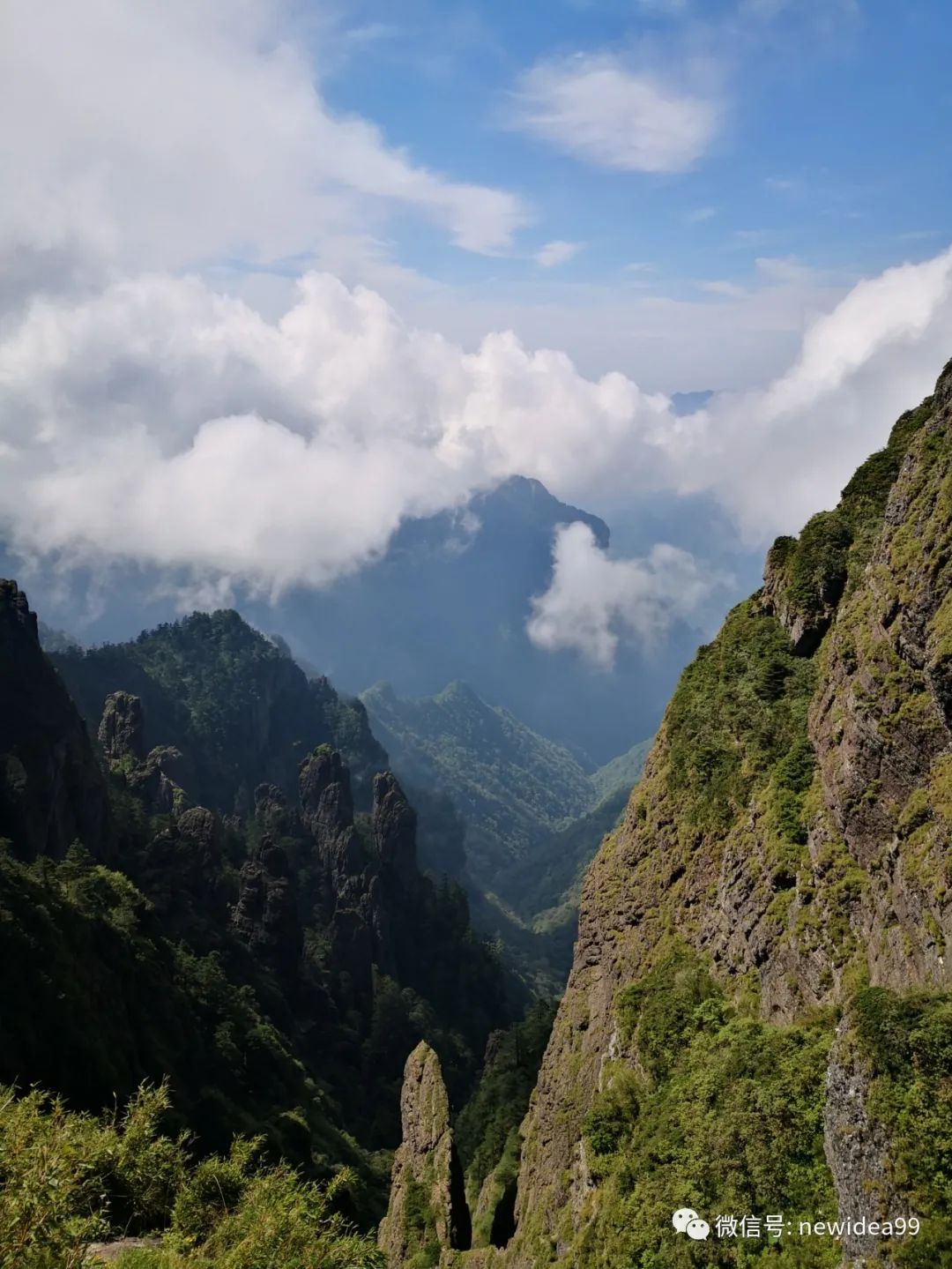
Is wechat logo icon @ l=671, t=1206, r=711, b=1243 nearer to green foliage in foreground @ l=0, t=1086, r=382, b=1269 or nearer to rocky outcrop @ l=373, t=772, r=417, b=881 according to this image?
green foliage in foreground @ l=0, t=1086, r=382, b=1269

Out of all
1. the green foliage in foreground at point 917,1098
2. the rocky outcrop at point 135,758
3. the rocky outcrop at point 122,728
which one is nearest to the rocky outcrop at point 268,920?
the rocky outcrop at point 135,758

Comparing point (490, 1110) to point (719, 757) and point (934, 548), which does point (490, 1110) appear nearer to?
point (719, 757)

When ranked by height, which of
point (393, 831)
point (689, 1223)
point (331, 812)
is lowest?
point (689, 1223)

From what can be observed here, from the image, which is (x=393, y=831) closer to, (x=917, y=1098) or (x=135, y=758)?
(x=135, y=758)

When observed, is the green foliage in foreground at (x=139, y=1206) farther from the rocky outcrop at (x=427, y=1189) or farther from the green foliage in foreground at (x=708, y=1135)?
the rocky outcrop at (x=427, y=1189)

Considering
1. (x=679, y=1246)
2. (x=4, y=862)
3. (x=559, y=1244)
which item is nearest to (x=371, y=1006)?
(x=4, y=862)

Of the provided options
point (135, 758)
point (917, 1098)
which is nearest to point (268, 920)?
point (135, 758)
